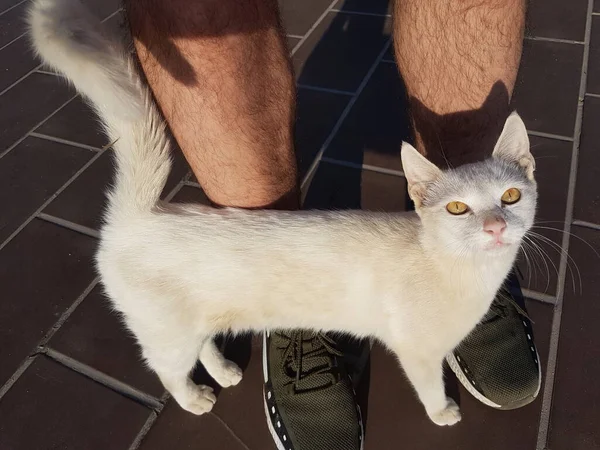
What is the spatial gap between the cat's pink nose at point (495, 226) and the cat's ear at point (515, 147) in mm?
216

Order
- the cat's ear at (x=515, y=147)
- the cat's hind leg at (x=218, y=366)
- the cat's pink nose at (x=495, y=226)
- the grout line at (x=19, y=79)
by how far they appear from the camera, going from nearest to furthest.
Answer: the cat's pink nose at (x=495, y=226), the cat's ear at (x=515, y=147), the cat's hind leg at (x=218, y=366), the grout line at (x=19, y=79)

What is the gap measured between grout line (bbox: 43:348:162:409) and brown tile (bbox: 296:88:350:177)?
39.8 inches

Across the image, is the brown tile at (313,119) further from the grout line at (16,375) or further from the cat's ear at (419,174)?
the grout line at (16,375)

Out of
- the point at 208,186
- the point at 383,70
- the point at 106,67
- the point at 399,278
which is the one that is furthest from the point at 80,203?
the point at 383,70

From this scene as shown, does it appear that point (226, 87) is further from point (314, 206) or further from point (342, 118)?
point (342, 118)

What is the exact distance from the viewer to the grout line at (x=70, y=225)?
1843 millimetres

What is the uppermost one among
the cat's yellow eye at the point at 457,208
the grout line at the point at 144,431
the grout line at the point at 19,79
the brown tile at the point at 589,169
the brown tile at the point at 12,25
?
the brown tile at the point at 12,25

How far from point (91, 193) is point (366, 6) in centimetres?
185

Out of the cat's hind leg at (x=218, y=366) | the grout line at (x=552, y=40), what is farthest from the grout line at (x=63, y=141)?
the grout line at (x=552, y=40)

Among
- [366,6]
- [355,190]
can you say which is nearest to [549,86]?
[355,190]

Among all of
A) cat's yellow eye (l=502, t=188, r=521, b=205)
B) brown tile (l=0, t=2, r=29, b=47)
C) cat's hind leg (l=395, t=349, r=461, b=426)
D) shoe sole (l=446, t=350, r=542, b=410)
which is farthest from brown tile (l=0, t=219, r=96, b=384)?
brown tile (l=0, t=2, r=29, b=47)

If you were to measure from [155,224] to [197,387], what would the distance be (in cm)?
51

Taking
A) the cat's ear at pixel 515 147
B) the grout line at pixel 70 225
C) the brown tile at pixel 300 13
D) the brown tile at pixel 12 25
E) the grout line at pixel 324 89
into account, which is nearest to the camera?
the cat's ear at pixel 515 147

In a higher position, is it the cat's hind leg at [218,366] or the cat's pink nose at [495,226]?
the cat's pink nose at [495,226]
